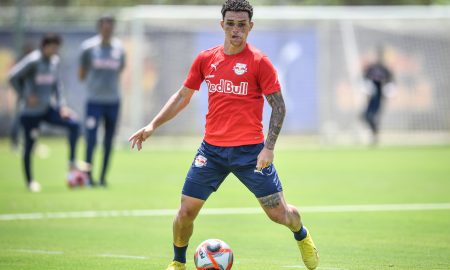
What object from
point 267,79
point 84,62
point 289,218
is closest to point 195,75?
point 267,79

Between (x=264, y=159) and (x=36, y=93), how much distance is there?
29.9ft

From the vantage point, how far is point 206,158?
27.3 feet

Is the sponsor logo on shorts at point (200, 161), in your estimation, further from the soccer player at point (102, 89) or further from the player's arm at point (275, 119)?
the soccer player at point (102, 89)

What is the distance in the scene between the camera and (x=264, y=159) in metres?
7.91

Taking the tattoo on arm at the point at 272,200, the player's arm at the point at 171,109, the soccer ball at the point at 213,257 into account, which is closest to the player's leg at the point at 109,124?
the player's arm at the point at 171,109

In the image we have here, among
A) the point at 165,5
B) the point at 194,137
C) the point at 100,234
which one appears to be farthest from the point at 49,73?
the point at 165,5

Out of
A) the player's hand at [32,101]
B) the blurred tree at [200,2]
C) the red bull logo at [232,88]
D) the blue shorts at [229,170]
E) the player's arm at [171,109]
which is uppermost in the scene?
the red bull logo at [232,88]

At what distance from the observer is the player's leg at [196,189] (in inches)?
324

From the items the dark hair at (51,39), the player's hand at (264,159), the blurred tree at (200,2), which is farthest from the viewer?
the blurred tree at (200,2)

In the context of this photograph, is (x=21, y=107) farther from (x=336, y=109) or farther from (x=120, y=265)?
(x=336, y=109)

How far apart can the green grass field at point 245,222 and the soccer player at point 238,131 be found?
0.76 metres

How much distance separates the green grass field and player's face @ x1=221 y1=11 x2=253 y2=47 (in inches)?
85.5

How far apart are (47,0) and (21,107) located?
1956 centimetres

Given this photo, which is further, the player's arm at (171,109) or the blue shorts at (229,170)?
the player's arm at (171,109)
